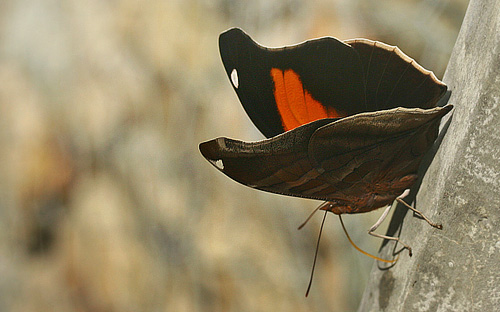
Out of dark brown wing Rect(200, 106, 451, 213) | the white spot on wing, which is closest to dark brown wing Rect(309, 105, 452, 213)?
dark brown wing Rect(200, 106, 451, 213)

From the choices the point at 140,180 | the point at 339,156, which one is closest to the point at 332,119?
the point at 339,156

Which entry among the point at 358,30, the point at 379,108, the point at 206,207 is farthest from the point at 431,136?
the point at 206,207

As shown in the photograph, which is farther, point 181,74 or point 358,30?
point 181,74

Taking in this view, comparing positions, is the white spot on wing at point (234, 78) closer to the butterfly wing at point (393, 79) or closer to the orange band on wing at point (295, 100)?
the orange band on wing at point (295, 100)

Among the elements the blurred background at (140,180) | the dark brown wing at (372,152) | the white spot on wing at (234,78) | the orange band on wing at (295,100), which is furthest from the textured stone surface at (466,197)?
the blurred background at (140,180)

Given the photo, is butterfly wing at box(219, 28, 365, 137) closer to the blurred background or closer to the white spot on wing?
the white spot on wing

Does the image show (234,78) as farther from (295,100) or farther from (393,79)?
(393,79)

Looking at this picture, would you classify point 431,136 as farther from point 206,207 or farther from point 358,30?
point 206,207
